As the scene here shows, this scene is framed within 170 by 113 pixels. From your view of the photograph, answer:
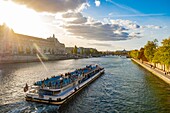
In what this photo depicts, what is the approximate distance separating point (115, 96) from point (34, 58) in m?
122

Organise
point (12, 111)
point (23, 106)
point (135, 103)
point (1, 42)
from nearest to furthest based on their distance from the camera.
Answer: point (12, 111) → point (23, 106) → point (135, 103) → point (1, 42)

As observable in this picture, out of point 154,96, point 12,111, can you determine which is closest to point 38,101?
point 12,111

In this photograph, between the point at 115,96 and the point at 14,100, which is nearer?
the point at 14,100

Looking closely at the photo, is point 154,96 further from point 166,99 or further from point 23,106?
point 23,106

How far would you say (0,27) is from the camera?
15062 cm

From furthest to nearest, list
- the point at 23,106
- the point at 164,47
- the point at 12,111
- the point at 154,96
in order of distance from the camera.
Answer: the point at 164,47
the point at 154,96
the point at 23,106
the point at 12,111

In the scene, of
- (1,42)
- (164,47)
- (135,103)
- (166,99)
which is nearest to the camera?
(135,103)

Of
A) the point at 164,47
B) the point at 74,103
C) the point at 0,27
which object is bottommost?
the point at 74,103

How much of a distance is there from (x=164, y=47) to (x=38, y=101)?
45.7 metres

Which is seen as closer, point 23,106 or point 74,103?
point 23,106

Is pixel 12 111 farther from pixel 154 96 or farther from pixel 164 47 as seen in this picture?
pixel 164 47

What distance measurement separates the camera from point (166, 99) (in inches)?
1246

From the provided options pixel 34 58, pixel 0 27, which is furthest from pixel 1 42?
pixel 34 58

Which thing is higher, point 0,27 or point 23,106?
point 0,27
